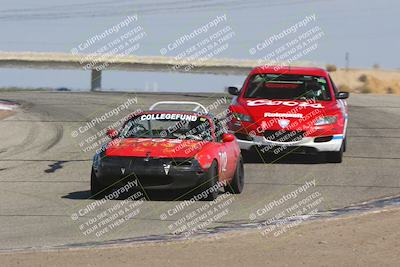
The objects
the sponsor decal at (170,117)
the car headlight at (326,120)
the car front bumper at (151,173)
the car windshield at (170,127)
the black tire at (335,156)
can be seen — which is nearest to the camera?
the car front bumper at (151,173)

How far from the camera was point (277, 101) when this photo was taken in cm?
1686

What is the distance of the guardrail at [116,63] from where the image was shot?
233ft

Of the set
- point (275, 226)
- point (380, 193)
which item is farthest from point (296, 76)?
point (275, 226)

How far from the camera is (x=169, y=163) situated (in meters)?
12.3

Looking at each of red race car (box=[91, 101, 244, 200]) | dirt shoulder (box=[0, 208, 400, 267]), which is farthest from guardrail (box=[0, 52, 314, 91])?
dirt shoulder (box=[0, 208, 400, 267])

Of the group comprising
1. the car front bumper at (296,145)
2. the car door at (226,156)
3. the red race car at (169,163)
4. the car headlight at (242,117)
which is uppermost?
the red race car at (169,163)

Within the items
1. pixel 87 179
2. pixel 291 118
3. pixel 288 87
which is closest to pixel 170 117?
pixel 87 179

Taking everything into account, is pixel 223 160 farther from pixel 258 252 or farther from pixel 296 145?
pixel 258 252

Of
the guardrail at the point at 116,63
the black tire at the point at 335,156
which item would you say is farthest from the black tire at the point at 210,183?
the guardrail at the point at 116,63

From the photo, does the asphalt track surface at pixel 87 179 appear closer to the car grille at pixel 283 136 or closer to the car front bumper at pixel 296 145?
the car front bumper at pixel 296 145

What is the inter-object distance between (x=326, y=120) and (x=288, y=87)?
1.29 metres

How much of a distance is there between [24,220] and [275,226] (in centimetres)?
299

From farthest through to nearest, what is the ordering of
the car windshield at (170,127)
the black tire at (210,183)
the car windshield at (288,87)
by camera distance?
the car windshield at (288,87)
the car windshield at (170,127)
the black tire at (210,183)

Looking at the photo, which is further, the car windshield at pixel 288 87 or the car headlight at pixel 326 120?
the car windshield at pixel 288 87
